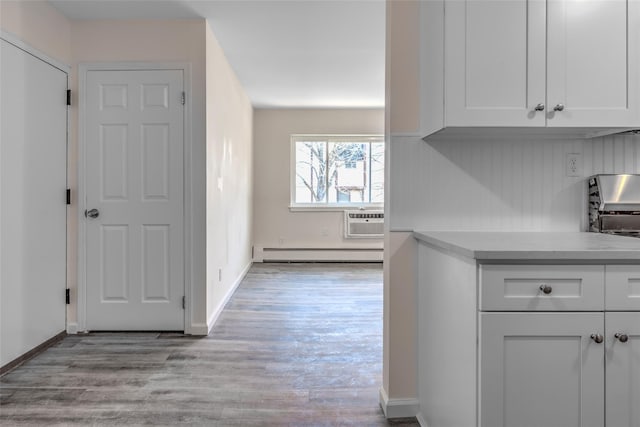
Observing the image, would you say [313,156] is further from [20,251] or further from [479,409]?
[479,409]

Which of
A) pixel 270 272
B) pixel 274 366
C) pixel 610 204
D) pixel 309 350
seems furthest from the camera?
pixel 270 272

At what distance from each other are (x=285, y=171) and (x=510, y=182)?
194 inches

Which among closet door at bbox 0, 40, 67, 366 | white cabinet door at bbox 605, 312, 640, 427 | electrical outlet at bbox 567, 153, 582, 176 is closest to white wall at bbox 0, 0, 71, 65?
closet door at bbox 0, 40, 67, 366

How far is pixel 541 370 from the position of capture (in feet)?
4.06

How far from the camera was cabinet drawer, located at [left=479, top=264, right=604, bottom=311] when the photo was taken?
4.02 feet

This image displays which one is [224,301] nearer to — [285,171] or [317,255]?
[317,255]

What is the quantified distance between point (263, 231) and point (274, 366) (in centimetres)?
413

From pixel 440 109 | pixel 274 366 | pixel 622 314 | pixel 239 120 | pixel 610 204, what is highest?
pixel 239 120

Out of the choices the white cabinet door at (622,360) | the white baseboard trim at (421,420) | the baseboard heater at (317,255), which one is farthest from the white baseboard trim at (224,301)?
the white cabinet door at (622,360)

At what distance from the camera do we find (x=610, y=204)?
5.86 ft

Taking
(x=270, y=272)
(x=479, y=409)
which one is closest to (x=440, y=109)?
(x=479, y=409)

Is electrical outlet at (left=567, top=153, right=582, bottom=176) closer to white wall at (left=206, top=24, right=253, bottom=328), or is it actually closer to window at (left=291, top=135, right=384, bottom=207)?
white wall at (left=206, top=24, right=253, bottom=328)

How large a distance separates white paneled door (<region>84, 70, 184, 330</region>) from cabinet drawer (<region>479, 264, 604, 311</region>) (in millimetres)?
2452

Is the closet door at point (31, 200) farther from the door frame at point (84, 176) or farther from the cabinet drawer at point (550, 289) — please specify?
the cabinet drawer at point (550, 289)
